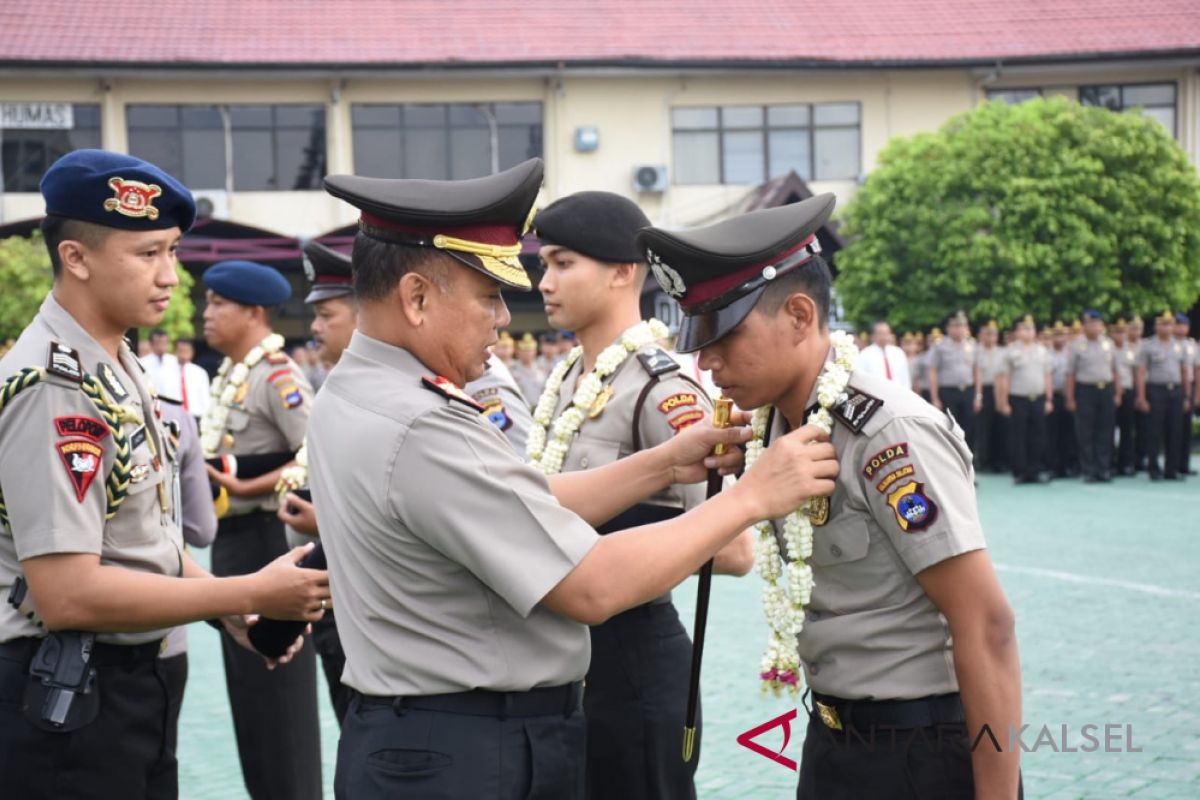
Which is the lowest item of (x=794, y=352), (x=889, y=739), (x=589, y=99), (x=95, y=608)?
(x=889, y=739)

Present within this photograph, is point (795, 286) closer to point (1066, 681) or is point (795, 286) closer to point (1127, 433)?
point (1066, 681)

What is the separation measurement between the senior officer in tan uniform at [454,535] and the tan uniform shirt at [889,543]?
139 millimetres

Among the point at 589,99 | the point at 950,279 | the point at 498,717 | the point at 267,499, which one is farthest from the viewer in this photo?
the point at 589,99

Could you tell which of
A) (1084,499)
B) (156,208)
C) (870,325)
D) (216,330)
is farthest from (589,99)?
(156,208)

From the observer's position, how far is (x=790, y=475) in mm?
2904

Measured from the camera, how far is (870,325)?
1082 inches

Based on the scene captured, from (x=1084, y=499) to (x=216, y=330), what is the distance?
44.6ft

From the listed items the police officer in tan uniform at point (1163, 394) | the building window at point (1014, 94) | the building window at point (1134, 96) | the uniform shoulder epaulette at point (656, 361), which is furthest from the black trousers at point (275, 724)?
the building window at point (1134, 96)

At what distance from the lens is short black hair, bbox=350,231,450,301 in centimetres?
296

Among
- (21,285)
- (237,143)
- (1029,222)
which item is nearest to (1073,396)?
(1029,222)

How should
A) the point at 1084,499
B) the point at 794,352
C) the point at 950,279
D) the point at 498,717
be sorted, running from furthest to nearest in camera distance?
1. the point at 950,279
2. the point at 1084,499
3. the point at 794,352
4. the point at 498,717

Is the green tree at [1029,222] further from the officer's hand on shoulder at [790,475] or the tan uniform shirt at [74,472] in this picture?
the officer's hand on shoulder at [790,475]

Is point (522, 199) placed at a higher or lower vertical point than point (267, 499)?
higher

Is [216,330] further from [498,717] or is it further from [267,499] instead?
[498,717]
